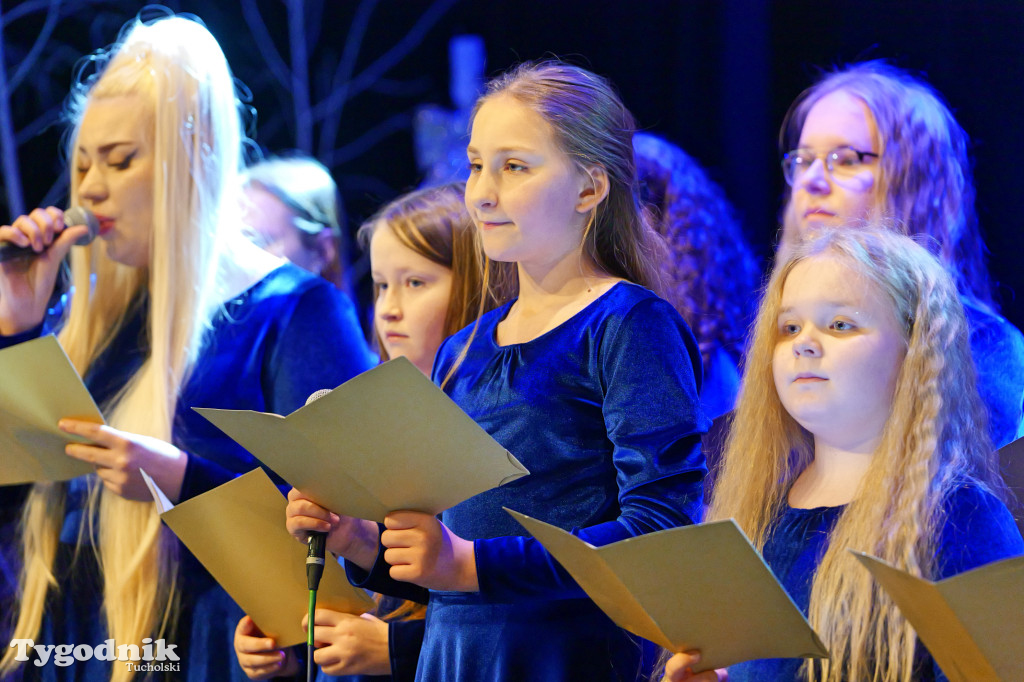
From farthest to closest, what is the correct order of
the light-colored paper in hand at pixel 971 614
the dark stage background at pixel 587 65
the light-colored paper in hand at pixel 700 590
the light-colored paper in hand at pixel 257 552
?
the dark stage background at pixel 587 65 → the light-colored paper in hand at pixel 257 552 → the light-colored paper in hand at pixel 700 590 → the light-colored paper in hand at pixel 971 614

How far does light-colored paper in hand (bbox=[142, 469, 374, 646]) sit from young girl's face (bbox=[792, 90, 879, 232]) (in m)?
1.04

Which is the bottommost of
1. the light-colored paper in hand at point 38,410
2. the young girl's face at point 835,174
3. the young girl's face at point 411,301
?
the light-colored paper in hand at point 38,410

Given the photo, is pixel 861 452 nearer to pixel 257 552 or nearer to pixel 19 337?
pixel 257 552

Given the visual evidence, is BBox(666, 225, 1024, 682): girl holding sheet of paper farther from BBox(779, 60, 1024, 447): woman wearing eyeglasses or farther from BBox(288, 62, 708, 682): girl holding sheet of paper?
BBox(779, 60, 1024, 447): woman wearing eyeglasses

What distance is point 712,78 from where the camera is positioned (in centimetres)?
249

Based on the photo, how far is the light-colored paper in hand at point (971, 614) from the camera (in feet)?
3.01

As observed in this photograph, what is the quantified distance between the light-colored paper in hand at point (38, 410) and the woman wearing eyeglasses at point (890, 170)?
3.96 feet

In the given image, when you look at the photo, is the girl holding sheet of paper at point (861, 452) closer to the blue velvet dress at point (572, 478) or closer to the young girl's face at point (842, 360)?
the young girl's face at point (842, 360)

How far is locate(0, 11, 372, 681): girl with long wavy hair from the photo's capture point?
182 centimetres

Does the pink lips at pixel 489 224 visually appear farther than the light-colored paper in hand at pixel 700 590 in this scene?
Yes

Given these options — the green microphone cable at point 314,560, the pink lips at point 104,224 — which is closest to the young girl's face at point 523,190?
the green microphone cable at point 314,560

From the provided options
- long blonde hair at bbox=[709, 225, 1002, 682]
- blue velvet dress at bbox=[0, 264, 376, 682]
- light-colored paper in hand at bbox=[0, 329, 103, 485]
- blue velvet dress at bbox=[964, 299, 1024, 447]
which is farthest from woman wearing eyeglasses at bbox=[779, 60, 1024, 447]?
light-colored paper in hand at bbox=[0, 329, 103, 485]

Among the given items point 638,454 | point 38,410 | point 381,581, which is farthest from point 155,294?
point 638,454

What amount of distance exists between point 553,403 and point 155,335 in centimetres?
88
